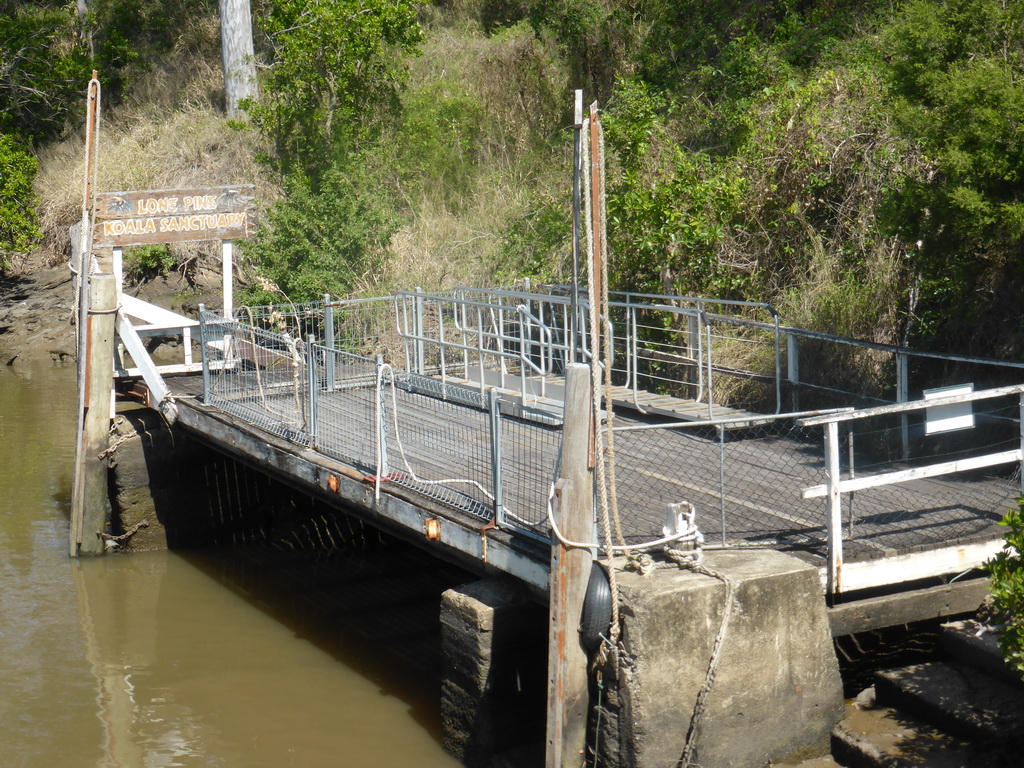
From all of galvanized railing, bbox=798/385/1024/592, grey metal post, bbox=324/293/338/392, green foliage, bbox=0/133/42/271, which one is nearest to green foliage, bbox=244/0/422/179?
green foliage, bbox=0/133/42/271

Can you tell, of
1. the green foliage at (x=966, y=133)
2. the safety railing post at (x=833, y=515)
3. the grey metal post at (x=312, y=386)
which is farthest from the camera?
the grey metal post at (x=312, y=386)

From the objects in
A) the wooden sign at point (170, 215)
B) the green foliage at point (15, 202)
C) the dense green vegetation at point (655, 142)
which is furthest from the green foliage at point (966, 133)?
the green foliage at point (15, 202)

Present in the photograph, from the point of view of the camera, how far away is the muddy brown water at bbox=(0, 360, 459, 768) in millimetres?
8258

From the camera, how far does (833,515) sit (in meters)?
6.79

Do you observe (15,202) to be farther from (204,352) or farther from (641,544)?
(641,544)

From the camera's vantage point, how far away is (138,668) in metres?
9.73

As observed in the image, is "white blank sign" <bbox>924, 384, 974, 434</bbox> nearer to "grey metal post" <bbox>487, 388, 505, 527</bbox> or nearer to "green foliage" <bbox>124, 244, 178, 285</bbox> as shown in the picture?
"grey metal post" <bbox>487, 388, 505, 527</bbox>

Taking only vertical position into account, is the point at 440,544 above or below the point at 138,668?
above

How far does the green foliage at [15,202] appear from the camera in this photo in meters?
25.6

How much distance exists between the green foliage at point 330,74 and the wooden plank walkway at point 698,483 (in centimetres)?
1275

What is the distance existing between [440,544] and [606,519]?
201 cm

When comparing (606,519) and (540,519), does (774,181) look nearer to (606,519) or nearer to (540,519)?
(540,519)

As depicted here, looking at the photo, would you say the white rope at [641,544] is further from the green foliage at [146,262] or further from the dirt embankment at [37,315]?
the dirt embankment at [37,315]

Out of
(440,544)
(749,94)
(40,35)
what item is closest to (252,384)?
(440,544)
